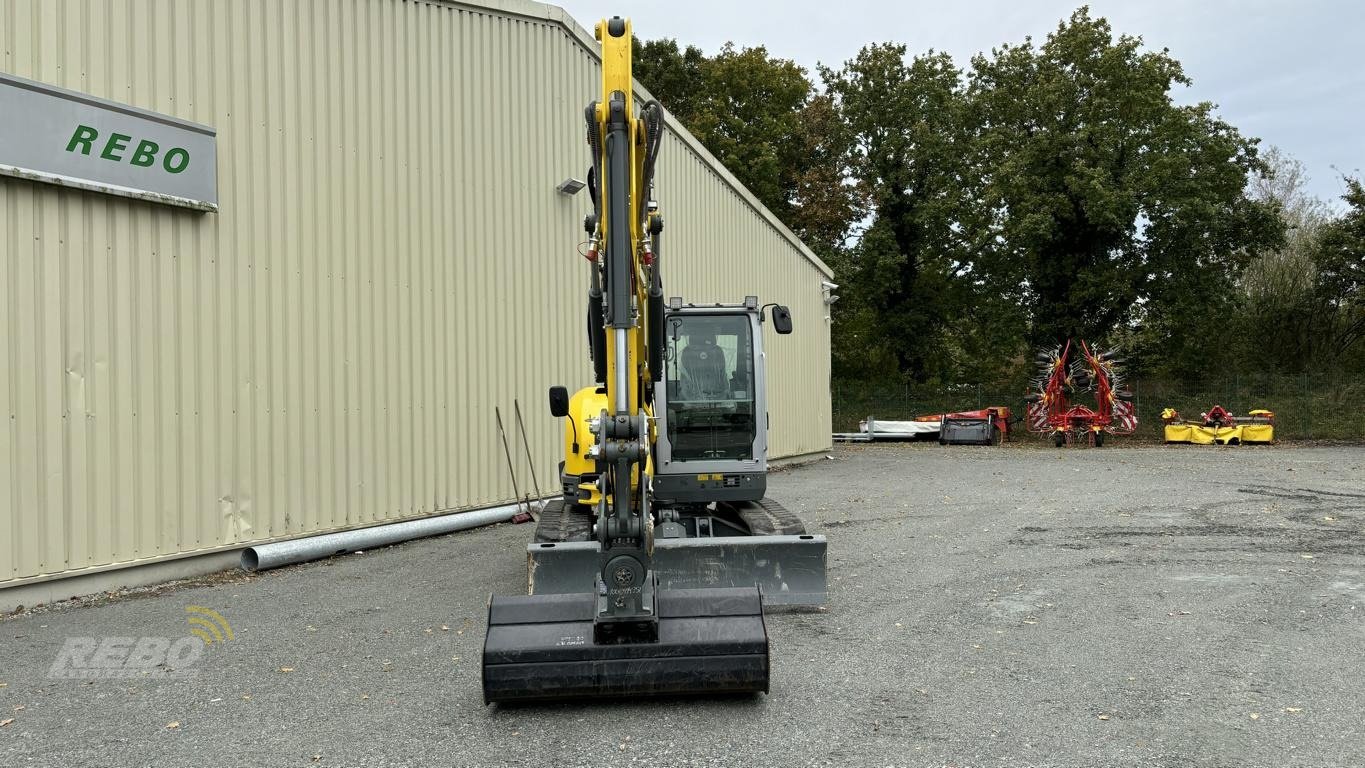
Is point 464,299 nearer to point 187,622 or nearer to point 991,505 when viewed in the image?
point 187,622

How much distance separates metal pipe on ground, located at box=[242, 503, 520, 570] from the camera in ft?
31.5

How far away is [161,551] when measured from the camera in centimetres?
882

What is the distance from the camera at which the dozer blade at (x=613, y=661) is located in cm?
513

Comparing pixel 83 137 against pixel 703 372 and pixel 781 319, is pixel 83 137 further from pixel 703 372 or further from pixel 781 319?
pixel 781 319

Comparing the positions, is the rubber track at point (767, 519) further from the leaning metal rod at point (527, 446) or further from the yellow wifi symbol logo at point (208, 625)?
the leaning metal rod at point (527, 446)

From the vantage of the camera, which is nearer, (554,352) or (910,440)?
(554,352)

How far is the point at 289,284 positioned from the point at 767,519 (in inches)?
220

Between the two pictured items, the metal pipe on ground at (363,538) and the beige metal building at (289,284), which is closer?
the beige metal building at (289,284)

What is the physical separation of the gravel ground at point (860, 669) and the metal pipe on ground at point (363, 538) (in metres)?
0.16

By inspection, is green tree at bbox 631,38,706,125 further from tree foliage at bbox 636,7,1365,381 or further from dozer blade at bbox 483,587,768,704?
dozer blade at bbox 483,587,768,704

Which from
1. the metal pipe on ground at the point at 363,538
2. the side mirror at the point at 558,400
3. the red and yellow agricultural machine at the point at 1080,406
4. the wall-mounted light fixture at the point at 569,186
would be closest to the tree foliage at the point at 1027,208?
the red and yellow agricultural machine at the point at 1080,406

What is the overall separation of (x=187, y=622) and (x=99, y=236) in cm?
344

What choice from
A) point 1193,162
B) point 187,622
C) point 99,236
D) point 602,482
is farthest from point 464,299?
point 1193,162
